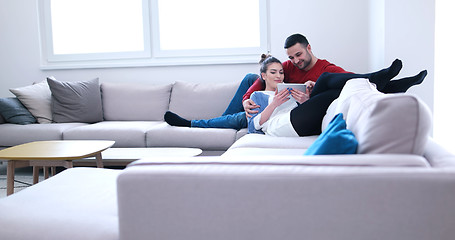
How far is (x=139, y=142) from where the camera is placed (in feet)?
13.1

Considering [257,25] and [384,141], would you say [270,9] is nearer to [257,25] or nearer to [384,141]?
[257,25]

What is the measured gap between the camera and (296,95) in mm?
3188

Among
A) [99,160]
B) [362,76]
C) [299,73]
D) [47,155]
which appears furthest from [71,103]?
[362,76]

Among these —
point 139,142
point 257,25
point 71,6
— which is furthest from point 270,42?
point 71,6

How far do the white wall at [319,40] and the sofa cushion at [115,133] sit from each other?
1.09 m

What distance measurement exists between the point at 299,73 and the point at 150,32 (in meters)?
1.99

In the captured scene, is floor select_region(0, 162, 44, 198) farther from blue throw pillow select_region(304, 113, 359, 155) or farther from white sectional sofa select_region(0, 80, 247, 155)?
blue throw pillow select_region(304, 113, 359, 155)

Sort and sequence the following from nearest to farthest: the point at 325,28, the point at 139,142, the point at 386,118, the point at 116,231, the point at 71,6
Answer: the point at 386,118 < the point at 116,231 < the point at 139,142 < the point at 325,28 < the point at 71,6

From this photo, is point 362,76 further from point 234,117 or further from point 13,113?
point 13,113

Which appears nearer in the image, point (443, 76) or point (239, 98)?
point (443, 76)

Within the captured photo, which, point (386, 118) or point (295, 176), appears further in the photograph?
point (386, 118)

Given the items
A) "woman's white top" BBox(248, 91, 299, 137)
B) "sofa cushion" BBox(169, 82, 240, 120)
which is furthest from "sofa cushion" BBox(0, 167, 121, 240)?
"sofa cushion" BBox(169, 82, 240, 120)

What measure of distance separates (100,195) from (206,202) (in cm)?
76

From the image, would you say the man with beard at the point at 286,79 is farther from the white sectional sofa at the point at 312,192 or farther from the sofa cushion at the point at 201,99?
the white sectional sofa at the point at 312,192
